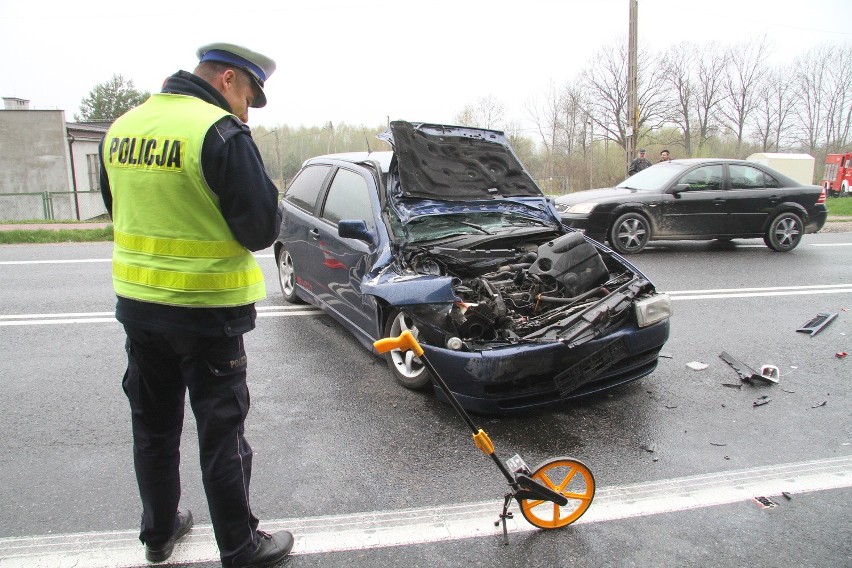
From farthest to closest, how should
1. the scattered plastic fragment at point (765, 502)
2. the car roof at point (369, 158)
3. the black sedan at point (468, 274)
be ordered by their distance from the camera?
the car roof at point (369, 158)
the black sedan at point (468, 274)
the scattered plastic fragment at point (765, 502)

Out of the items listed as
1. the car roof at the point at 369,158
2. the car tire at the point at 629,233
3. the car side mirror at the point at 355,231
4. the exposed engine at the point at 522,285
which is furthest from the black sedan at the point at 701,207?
the car side mirror at the point at 355,231

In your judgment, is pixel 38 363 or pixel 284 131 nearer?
pixel 38 363

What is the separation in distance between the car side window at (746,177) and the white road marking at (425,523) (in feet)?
27.2

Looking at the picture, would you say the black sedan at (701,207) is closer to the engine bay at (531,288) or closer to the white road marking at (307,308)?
the white road marking at (307,308)

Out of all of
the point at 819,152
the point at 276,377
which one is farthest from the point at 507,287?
the point at 819,152

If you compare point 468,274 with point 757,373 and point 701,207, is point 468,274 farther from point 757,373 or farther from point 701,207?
point 701,207

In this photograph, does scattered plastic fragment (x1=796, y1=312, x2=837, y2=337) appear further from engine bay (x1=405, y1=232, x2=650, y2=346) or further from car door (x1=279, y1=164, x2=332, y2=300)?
car door (x1=279, y1=164, x2=332, y2=300)

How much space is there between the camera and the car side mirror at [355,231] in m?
4.48

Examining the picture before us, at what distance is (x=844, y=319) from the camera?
20.1 ft

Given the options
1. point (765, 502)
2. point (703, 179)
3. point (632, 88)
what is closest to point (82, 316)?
point (765, 502)

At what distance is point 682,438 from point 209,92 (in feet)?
10.3

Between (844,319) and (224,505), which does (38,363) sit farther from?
(844,319)

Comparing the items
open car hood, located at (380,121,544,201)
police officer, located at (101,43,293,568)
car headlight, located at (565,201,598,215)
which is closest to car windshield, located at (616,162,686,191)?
car headlight, located at (565,201,598,215)

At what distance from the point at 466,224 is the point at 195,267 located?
3062 millimetres
